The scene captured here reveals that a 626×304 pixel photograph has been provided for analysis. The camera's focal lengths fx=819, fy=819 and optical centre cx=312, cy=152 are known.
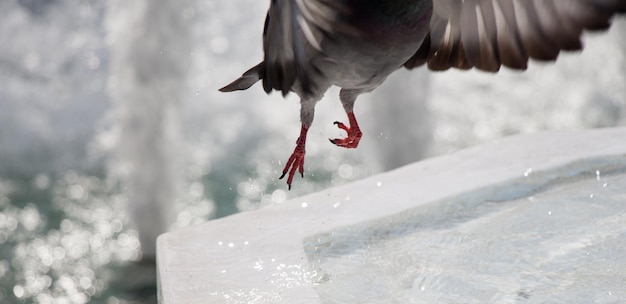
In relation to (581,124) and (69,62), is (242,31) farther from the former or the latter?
(581,124)

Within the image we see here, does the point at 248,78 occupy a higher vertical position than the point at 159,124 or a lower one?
higher

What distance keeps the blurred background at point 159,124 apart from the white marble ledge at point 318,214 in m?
0.58

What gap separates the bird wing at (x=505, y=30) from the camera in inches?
18.9

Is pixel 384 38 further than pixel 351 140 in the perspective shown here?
No

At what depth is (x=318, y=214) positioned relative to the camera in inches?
65.6

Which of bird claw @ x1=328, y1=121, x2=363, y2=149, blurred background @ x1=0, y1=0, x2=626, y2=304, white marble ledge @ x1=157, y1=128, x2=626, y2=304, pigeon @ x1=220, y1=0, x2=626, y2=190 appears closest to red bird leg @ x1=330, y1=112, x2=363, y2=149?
bird claw @ x1=328, y1=121, x2=363, y2=149

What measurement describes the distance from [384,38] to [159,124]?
2831mm

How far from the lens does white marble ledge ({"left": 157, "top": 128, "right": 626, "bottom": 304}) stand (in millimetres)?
1369

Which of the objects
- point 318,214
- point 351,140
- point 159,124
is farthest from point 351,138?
point 159,124

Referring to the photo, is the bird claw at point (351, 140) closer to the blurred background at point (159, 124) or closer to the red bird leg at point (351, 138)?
the red bird leg at point (351, 138)

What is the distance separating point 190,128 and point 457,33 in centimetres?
388

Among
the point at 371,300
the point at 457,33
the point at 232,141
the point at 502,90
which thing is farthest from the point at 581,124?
the point at 457,33

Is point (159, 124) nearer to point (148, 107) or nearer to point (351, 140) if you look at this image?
point (148, 107)

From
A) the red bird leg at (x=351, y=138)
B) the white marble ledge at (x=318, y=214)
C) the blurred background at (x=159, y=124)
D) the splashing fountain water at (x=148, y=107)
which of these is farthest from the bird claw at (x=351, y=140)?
the splashing fountain water at (x=148, y=107)
